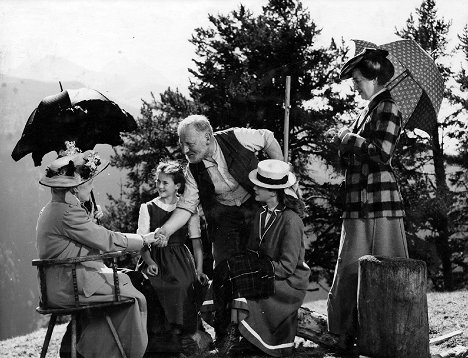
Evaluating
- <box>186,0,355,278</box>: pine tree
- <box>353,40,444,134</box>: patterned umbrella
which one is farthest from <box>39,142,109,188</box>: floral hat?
<box>186,0,355,278</box>: pine tree

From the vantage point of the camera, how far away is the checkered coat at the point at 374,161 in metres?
4.91

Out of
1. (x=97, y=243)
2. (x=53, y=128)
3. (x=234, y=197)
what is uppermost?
(x=53, y=128)

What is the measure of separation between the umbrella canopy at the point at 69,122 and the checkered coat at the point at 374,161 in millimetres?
2310

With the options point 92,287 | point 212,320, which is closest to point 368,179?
point 212,320

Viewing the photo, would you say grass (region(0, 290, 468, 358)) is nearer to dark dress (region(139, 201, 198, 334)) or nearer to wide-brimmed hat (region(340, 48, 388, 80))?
dark dress (region(139, 201, 198, 334))

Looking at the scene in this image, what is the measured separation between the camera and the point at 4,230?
67312mm

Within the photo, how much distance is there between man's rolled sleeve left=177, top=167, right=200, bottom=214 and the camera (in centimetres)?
561

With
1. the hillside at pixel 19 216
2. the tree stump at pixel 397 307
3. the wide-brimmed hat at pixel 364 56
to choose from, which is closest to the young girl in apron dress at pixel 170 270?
the tree stump at pixel 397 307

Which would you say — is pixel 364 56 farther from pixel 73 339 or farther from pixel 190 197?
pixel 73 339

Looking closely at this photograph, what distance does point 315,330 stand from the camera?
5512 mm

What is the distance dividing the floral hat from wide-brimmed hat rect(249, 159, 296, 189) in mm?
1377

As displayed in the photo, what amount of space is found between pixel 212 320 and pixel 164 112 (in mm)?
18505

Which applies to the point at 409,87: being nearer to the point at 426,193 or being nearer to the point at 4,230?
the point at 426,193

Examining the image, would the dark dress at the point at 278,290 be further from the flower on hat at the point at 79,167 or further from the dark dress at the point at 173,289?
the flower on hat at the point at 79,167
